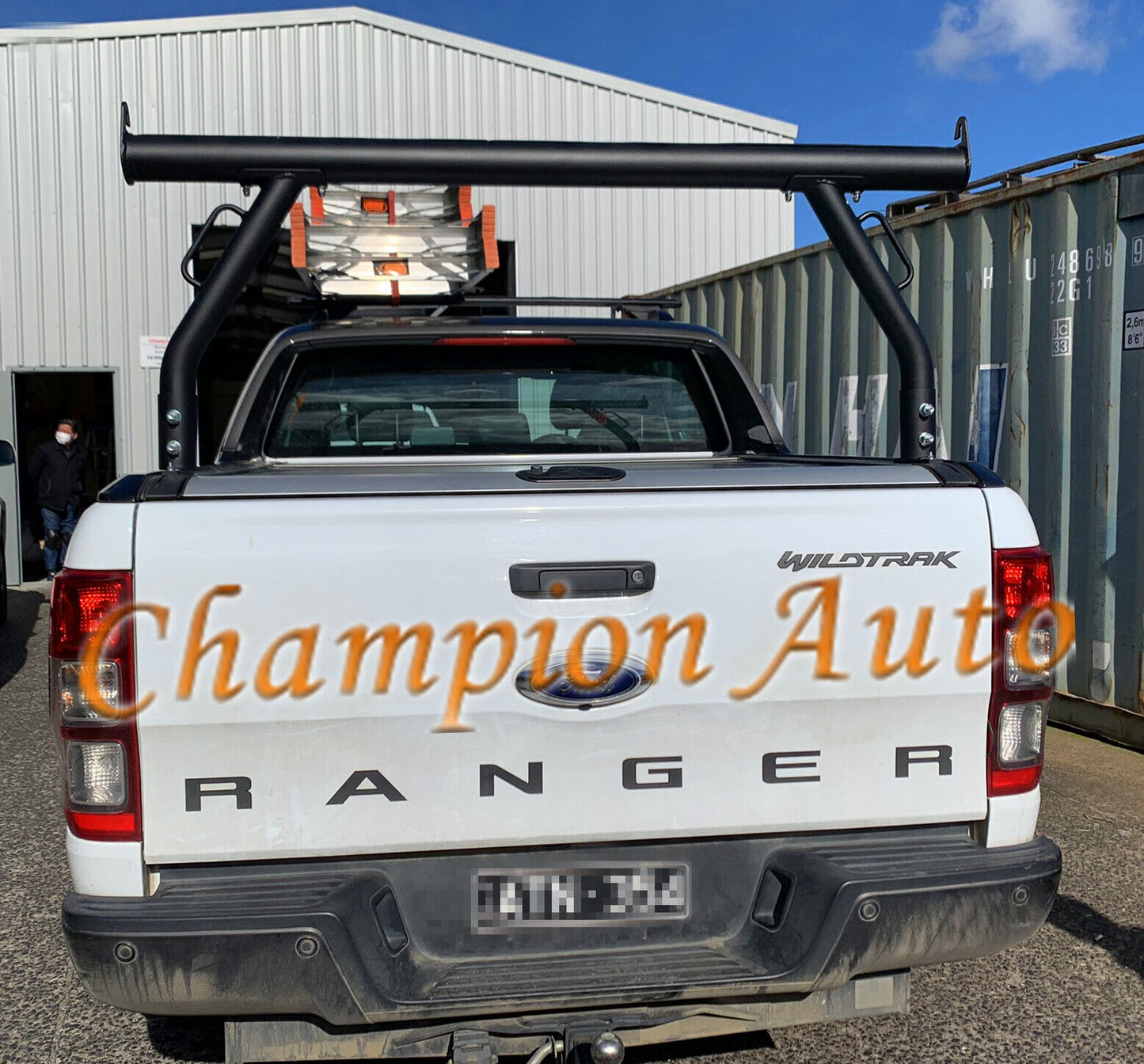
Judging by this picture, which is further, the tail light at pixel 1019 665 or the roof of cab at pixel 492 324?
the roof of cab at pixel 492 324

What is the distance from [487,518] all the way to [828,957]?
1.04 meters

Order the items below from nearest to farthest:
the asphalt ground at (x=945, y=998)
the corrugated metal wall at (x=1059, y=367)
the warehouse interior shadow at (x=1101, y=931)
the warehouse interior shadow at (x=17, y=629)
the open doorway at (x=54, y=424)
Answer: the asphalt ground at (x=945, y=998) < the warehouse interior shadow at (x=1101, y=931) < the corrugated metal wall at (x=1059, y=367) < the warehouse interior shadow at (x=17, y=629) < the open doorway at (x=54, y=424)

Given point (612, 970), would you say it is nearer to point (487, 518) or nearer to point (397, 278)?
point (487, 518)

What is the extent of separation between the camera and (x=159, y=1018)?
2984 mm

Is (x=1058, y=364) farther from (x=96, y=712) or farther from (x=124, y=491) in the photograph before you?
(x=96, y=712)

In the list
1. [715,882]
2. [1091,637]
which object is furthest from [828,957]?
[1091,637]

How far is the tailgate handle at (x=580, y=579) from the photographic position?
2.05 meters

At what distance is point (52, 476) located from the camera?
11.7 m

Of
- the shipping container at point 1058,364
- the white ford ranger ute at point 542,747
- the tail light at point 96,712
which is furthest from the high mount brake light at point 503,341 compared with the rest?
the shipping container at point 1058,364

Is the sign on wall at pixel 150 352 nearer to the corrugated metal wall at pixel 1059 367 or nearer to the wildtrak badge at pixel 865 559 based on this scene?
the corrugated metal wall at pixel 1059 367

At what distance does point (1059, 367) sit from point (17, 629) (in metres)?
8.54

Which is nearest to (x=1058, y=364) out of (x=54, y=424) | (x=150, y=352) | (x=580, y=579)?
(x=580, y=579)

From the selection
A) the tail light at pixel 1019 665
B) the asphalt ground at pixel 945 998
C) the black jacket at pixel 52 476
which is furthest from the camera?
the black jacket at pixel 52 476

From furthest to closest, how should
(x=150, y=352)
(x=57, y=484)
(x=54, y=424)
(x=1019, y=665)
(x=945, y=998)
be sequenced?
(x=54, y=424), (x=150, y=352), (x=57, y=484), (x=945, y=998), (x=1019, y=665)
